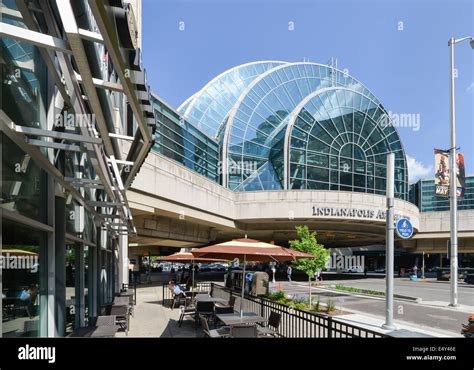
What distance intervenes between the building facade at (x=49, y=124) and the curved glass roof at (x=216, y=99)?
37.1 meters

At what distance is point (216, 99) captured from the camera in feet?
154

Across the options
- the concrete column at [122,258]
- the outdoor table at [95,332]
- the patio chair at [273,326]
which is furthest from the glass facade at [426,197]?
the outdoor table at [95,332]

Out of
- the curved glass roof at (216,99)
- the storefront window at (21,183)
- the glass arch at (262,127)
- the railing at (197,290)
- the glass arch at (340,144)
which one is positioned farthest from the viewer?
the curved glass roof at (216,99)

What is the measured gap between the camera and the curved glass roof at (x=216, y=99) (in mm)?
44562

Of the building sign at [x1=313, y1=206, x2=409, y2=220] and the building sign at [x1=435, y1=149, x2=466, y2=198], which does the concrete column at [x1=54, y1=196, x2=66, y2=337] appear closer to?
the building sign at [x1=435, y1=149, x2=466, y2=198]

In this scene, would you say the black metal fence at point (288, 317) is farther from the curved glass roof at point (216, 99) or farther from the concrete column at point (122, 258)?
the curved glass roof at point (216, 99)

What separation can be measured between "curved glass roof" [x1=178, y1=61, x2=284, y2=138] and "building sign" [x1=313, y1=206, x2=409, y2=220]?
16.0 m

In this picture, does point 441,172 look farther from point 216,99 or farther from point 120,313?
point 216,99

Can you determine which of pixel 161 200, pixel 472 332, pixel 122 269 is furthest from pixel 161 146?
pixel 472 332

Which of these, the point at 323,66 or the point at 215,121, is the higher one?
the point at 323,66

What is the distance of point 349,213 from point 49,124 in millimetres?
30674

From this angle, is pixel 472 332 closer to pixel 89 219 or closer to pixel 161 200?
pixel 89 219
